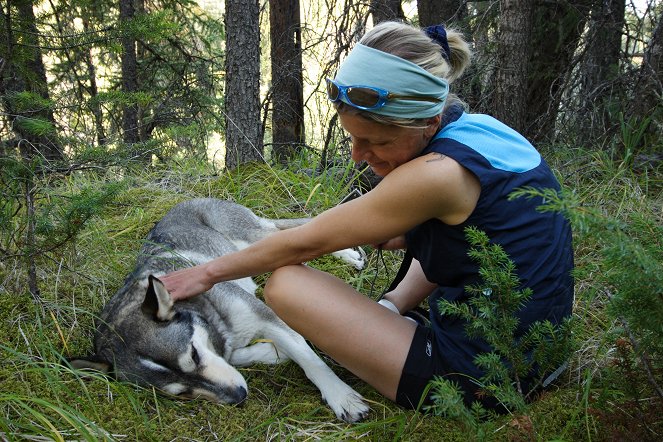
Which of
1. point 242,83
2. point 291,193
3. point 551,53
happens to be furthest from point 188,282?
point 551,53

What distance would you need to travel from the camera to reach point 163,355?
3.51 meters

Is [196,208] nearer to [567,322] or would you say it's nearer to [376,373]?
[376,373]

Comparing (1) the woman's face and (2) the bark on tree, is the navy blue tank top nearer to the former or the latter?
(1) the woman's face

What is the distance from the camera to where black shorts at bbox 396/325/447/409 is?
3059mm

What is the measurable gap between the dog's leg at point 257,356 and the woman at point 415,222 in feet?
2.57

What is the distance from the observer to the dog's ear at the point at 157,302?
3.42 metres

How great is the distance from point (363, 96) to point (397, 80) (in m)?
0.18

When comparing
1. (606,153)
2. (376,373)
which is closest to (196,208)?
(376,373)

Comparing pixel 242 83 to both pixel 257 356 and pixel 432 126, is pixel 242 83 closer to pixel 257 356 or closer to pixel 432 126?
pixel 257 356

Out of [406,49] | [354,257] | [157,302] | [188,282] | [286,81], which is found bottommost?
[354,257]

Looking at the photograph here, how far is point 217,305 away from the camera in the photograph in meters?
4.21

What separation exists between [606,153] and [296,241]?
3981mm

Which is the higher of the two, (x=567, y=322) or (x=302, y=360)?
(x=567, y=322)

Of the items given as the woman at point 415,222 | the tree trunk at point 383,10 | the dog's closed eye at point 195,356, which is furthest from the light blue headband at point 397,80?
the tree trunk at point 383,10
